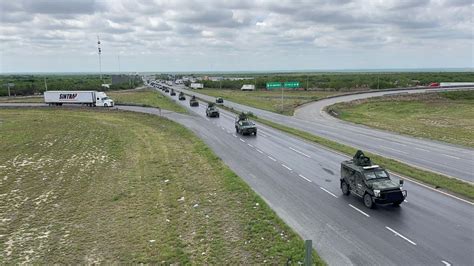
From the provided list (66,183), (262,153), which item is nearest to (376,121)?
(262,153)

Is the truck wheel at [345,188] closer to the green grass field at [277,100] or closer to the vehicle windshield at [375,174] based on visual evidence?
the vehicle windshield at [375,174]

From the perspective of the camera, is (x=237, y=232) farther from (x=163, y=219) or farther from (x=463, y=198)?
(x=463, y=198)

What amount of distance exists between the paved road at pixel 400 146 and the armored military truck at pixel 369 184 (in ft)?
29.6

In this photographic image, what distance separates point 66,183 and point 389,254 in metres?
19.8

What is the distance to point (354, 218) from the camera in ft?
57.6

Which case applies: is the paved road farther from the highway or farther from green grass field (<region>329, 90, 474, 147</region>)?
the highway

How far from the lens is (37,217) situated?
18.5 m

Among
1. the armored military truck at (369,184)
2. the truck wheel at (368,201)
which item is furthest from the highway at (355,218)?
the armored military truck at (369,184)

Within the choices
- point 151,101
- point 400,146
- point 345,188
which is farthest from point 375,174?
point 151,101

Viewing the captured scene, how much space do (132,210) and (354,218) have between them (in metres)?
10.9

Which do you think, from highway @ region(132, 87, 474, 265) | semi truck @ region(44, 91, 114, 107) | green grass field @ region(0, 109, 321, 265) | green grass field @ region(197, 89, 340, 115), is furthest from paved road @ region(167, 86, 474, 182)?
semi truck @ region(44, 91, 114, 107)

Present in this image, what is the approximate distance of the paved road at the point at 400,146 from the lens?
2858cm

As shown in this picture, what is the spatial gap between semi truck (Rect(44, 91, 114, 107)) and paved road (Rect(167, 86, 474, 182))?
41.4m

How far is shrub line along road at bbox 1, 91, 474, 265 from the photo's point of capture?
548 inches
